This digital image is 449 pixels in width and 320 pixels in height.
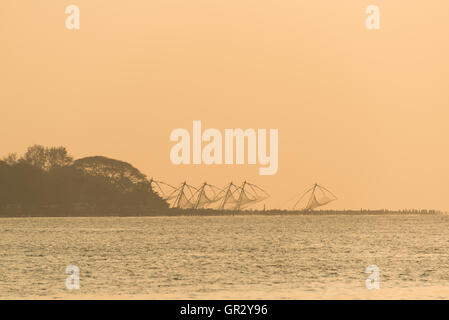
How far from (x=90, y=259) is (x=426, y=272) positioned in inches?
1312

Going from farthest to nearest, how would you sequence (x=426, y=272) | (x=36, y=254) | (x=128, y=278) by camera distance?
(x=36, y=254), (x=426, y=272), (x=128, y=278)

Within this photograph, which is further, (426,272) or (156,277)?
(426,272)

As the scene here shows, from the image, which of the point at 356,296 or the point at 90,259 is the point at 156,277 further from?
the point at 90,259

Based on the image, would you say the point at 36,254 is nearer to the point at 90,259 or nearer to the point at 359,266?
the point at 90,259

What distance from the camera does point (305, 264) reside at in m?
71.2

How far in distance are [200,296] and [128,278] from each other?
1211 cm
